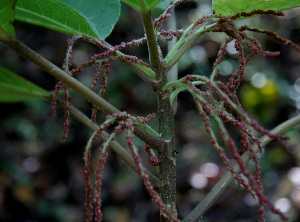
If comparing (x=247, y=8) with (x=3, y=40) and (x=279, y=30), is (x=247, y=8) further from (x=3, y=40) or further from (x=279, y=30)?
(x=279, y=30)

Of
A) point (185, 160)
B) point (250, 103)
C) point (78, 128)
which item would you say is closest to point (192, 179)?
point (185, 160)

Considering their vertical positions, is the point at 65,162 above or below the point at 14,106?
below

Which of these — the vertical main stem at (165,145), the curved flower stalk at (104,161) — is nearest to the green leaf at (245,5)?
the vertical main stem at (165,145)

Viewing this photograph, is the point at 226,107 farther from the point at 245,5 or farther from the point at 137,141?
the point at 137,141

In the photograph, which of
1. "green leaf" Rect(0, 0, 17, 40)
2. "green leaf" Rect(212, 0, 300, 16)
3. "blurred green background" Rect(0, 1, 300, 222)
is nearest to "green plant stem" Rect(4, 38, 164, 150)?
"green leaf" Rect(0, 0, 17, 40)

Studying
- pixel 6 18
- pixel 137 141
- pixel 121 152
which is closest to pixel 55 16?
pixel 6 18

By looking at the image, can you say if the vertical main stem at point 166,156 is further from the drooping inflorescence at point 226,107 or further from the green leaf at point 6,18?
the green leaf at point 6,18

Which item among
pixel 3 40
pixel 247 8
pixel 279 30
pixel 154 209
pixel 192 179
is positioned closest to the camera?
pixel 3 40
